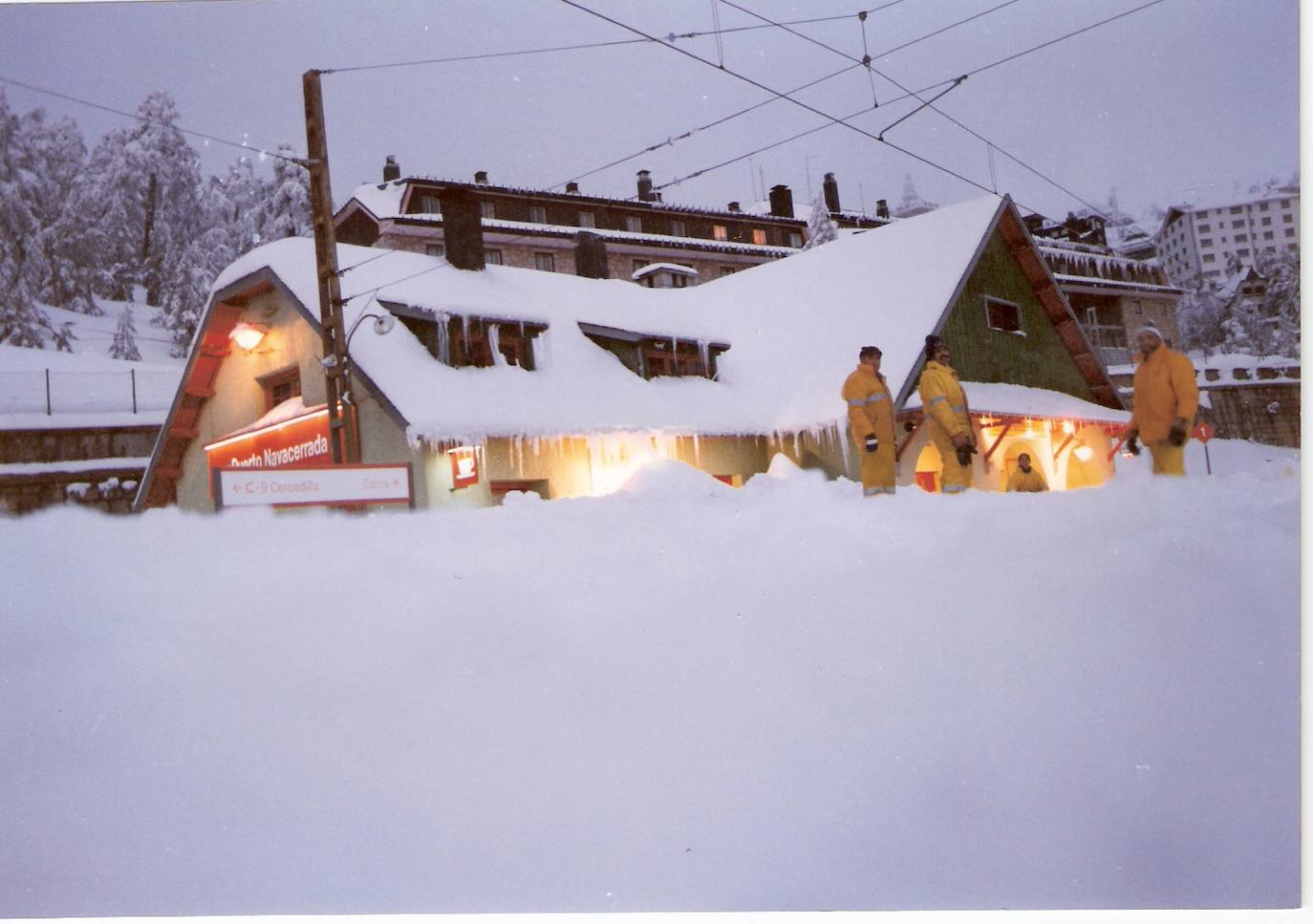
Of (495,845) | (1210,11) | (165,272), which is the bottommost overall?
(495,845)

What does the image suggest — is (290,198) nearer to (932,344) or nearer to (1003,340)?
(932,344)

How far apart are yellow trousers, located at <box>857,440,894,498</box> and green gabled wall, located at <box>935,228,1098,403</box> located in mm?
553

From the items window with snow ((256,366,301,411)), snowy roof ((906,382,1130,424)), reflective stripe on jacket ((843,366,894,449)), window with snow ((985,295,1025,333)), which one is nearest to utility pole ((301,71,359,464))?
window with snow ((256,366,301,411))

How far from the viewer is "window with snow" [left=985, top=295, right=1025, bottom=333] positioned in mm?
5117

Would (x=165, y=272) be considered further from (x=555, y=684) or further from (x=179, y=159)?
(x=555, y=684)

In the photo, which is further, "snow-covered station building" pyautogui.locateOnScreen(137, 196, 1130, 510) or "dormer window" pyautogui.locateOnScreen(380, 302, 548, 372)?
"dormer window" pyautogui.locateOnScreen(380, 302, 548, 372)

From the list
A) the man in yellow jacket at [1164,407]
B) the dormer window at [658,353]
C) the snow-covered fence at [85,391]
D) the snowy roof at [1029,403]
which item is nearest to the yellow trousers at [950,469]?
the snowy roof at [1029,403]

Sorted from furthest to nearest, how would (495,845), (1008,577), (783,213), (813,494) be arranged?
(783,213) < (813,494) < (1008,577) < (495,845)

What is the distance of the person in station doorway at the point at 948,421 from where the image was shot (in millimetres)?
4352

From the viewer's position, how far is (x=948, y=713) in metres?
3.72

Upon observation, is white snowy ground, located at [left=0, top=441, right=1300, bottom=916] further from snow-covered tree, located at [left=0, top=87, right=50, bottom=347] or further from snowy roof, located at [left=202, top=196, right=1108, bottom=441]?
snow-covered tree, located at [left=0, top=87, right=50, bottom=347]

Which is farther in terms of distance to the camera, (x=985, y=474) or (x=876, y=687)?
(x=985, y=474)

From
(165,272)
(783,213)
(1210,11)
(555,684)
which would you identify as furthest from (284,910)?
(1210,11)

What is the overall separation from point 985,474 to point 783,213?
5.24 feet
